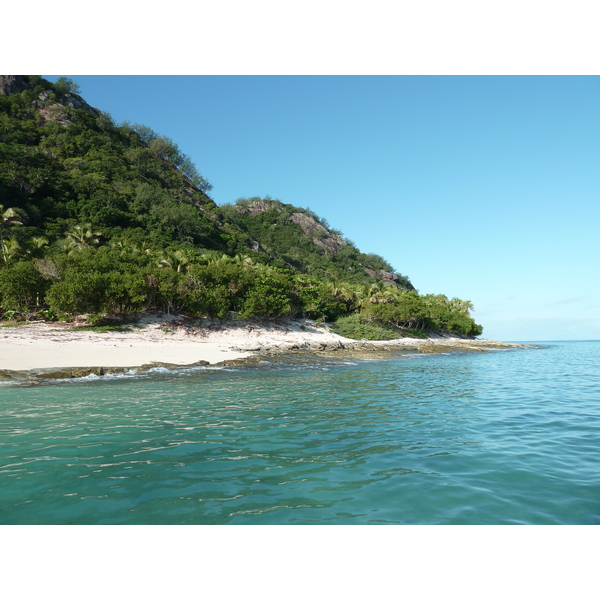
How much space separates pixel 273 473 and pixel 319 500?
48.8 inches

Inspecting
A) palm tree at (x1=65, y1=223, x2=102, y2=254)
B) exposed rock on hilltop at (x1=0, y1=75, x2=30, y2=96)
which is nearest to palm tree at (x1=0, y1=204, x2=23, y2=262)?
palm tree at (x1=65, y1=223, x2=102, y2=254)

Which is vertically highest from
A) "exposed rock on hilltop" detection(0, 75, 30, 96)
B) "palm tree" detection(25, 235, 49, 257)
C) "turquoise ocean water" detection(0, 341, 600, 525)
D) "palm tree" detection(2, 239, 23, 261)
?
"exposed rock on hilltop" detection(0, 75, 30, 96)

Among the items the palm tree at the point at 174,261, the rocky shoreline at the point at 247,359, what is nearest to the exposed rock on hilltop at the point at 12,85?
the palm tree at the point at 174,261

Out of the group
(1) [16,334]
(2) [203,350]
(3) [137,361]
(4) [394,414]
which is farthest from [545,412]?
(1) [16,334]

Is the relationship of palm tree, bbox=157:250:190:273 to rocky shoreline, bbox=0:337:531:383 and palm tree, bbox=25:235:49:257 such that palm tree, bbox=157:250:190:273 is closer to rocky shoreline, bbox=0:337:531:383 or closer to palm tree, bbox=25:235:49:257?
palm tree, bbox=25:235:49:257

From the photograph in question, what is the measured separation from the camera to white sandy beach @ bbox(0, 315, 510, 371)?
73.3 ft

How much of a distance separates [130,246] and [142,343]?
2489 cm

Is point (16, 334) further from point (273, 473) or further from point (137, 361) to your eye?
point (273, 473)

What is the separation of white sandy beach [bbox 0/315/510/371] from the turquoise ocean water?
8796 mm

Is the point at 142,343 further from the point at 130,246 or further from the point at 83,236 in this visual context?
the point at 83,236

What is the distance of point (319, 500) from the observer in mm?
5129

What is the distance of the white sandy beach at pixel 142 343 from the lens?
22344mm

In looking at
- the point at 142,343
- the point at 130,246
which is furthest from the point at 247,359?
the point at 130,246

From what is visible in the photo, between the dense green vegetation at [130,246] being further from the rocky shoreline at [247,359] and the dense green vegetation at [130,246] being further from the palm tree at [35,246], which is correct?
the rocky shoreline at [247,359]
